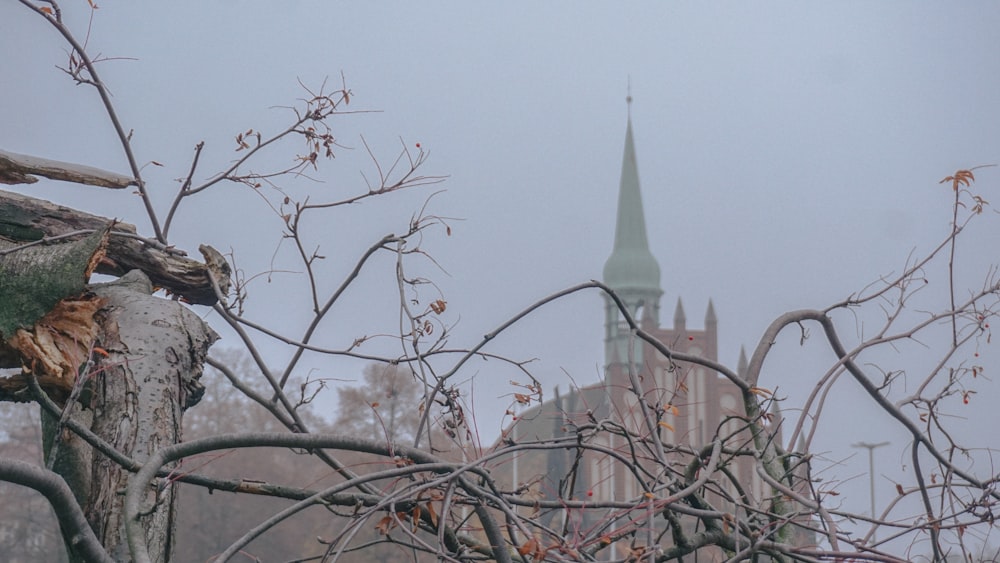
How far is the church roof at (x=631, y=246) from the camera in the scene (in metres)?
35.8

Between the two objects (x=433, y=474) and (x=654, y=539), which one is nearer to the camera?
(x=654, y=539)

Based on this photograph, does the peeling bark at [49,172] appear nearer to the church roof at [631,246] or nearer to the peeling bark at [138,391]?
the peeling bark at [138,391]

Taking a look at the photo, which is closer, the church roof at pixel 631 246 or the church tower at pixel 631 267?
the church tower at pixel 631 267

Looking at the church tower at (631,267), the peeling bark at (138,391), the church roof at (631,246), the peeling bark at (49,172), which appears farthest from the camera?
the church roof at (631,246)

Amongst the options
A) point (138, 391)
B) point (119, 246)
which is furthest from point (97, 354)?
point (119, 246)

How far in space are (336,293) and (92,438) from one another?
2.39 ft

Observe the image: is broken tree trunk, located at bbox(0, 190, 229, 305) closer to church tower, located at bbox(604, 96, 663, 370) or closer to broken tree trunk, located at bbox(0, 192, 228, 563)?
broken tree trunk, located at bbox(0, 192, 228, 563)

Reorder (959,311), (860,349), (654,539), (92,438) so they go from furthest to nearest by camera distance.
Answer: (959,311), (860,349), (92,438), (654,539)

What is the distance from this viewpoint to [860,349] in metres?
1.67

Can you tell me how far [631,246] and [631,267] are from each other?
112 centimetres

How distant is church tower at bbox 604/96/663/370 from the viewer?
113 ft

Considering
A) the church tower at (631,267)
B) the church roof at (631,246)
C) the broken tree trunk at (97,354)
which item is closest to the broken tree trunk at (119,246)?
the broken tree trunk at (97,354)

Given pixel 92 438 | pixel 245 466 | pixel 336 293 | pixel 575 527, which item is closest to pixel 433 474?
pixel 575 527

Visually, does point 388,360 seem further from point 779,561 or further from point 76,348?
point 779,561
